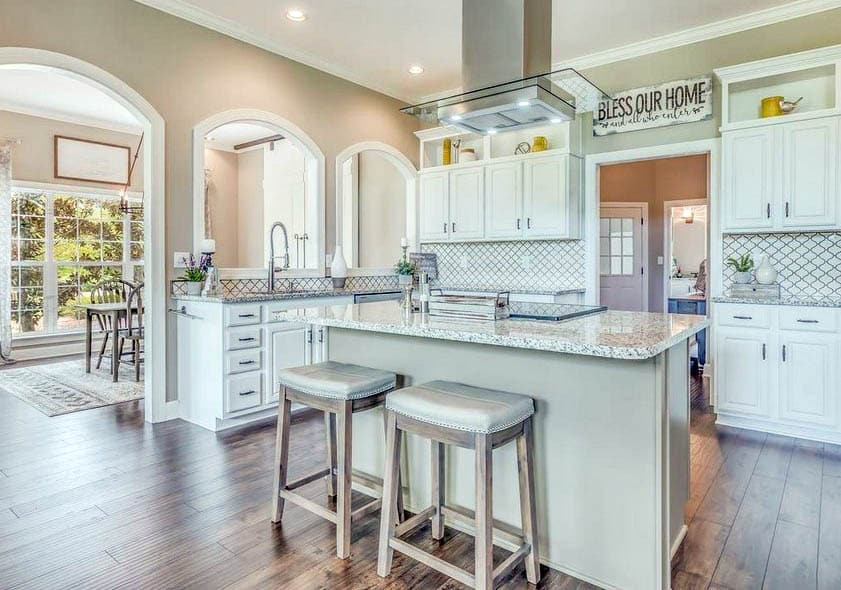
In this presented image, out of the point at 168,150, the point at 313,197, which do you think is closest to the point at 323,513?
the point at 168,150

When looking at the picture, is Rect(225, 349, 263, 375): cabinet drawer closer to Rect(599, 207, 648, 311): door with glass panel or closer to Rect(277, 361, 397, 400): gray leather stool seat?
Rect(277, 361, 397, 400): gray leather stool seat

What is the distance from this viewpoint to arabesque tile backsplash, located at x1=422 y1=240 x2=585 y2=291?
509cm

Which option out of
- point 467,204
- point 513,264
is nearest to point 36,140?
point 467,204

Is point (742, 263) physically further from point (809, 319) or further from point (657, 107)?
point (657, 107)

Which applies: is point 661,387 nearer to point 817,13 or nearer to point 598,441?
point 598,441

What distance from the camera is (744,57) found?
13.3 ft

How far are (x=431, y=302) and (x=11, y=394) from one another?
447 centimetres

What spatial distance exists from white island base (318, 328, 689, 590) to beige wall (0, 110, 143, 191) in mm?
6542

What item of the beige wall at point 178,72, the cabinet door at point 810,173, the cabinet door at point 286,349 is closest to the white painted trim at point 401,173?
the beige wall at point 178,72

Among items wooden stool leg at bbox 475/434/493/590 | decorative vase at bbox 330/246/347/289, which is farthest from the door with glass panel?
wooden stool leg at bbox 475/434/493/590

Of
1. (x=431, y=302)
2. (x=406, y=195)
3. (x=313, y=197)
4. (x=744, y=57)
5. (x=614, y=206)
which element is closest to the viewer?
(x=431, y=302)

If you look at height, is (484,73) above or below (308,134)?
below

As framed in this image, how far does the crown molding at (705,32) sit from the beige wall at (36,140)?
241 inches

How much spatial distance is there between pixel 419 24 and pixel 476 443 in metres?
3.70
